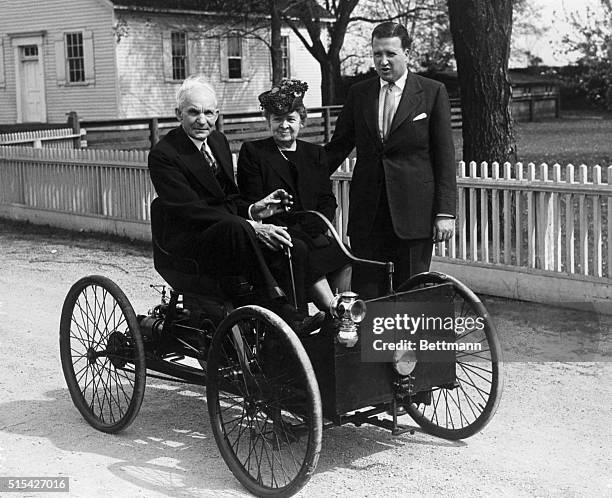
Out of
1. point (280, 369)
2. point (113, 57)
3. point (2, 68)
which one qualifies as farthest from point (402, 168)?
point (2, 68)

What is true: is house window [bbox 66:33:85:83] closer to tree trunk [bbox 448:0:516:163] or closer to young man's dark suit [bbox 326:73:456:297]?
tree trunk [bbox 448:0:516:163]

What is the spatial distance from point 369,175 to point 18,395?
2694 mm

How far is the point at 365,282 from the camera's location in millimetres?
5715

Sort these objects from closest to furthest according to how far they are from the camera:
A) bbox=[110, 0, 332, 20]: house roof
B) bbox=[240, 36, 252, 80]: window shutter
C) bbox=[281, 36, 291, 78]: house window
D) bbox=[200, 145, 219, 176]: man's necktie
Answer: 1. bbox=[200, 145, 219, 176]: man's necktie
2. bbox=[110, 0, 332, 20]: house roof
3. bbox=[240, 36, 252, 80]: window shutter
4. bbox=[281, 36, 291, 78]: house window

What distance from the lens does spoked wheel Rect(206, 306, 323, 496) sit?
15.0 feet

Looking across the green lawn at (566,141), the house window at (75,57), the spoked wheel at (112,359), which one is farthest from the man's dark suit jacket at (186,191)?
the house window at (75,57)

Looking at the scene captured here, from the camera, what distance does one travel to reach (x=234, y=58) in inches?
1395

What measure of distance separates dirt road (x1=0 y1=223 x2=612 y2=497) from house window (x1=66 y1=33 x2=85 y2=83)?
2550cm

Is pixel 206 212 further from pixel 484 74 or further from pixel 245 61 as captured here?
pixel 245 61

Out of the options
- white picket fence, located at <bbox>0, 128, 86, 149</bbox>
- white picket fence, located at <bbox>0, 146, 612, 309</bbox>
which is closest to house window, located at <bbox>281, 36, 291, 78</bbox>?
white picket fence, located at <bbox>0, 128, 86, 149</bbox>

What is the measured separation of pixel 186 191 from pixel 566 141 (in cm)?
2393

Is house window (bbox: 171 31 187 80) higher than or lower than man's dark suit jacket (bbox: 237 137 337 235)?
higher

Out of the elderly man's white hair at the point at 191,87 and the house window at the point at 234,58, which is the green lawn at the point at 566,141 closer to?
the house window at the point at 234,58

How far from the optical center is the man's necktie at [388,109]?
5.81m
